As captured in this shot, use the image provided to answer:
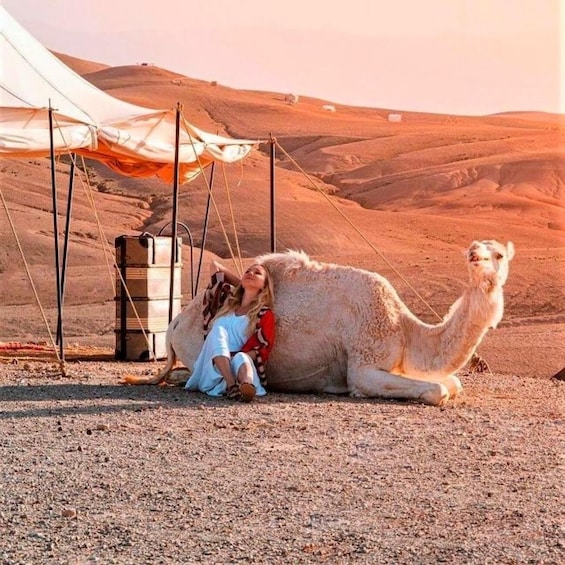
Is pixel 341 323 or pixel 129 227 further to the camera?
pixel 129 227

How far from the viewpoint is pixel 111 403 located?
9703mm

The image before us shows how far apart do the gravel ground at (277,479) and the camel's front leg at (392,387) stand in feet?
0.34

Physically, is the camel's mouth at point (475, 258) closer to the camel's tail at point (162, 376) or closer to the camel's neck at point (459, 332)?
the camel's neck at point (459, 332)

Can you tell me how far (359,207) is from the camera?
154 ft

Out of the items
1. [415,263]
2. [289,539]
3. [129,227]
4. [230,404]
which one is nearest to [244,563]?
[289,539]

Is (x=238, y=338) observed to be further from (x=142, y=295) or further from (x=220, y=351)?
(x=142, y=295)

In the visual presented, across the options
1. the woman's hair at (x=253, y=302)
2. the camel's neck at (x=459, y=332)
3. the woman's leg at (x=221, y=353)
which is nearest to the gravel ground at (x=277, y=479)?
the woman's leg at (x=221, y=353)

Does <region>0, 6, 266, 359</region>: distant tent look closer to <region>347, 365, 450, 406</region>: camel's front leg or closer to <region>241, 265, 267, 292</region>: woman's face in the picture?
<region>241, 265, 267, 292</region>: woman's face

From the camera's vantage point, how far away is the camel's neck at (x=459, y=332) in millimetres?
9516

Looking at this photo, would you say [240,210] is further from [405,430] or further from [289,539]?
[289,539]

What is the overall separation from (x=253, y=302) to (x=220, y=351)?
61 centimetres

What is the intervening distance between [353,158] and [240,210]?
29.1 m

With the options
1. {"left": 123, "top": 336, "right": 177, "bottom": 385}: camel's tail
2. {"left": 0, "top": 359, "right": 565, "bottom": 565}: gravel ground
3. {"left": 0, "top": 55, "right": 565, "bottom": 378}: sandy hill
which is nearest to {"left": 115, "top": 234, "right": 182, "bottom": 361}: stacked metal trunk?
{"left": 0, "top": 55, "right": 565, "bottom": 378}: sandy hill

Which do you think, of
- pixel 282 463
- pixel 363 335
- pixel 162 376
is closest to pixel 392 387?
pixel 363 335
